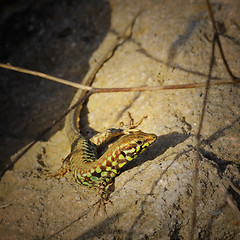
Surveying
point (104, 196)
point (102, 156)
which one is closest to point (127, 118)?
point (102, 156)

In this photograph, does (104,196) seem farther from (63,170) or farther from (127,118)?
(127,118)

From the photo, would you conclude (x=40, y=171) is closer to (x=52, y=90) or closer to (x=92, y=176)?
(x=92, y=176)

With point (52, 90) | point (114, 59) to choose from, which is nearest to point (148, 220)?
point (114, 59)

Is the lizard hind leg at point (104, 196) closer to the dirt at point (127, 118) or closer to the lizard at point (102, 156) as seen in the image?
the lizard at point (102, 156)

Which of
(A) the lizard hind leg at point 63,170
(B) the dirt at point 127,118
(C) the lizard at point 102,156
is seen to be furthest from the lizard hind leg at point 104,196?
(A) the lizard hind leg at point 63,170

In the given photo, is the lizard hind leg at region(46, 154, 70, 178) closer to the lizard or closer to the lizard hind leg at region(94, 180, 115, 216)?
the lizard
